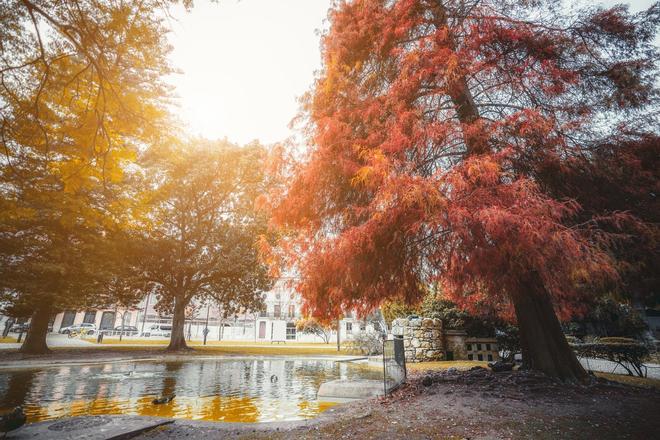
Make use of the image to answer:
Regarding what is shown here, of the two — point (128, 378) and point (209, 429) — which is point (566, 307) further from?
point (128, 378)

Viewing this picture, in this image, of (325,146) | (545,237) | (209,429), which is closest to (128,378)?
(209,429)

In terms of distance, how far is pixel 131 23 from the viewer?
200 inches

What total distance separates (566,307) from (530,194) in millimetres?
6524

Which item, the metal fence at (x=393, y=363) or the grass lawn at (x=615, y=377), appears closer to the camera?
the metal fence at (x=393, y=363)

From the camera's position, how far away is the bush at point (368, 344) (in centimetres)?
1914

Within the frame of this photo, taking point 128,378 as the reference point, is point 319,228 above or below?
above

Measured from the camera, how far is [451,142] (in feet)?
19.7

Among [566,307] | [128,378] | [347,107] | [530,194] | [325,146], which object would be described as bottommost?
[128,378]

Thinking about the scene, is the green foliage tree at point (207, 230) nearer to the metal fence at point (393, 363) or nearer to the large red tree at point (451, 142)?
the large red tree at point (451, 142)

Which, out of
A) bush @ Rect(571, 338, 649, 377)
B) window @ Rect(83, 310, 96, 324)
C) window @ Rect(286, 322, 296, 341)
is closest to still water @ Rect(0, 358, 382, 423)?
bush @ Rect(571, 338, 649, 377)

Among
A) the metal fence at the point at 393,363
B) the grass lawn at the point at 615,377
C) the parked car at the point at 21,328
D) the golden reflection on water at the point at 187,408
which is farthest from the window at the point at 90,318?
the metal fence at the point at 393,363

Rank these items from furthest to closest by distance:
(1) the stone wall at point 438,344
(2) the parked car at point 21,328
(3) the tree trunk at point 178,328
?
1. (2) the parked car at point 21,328
2. (3) the tree trunk at point 178,328
3. (1) the stone wall at point 438,344

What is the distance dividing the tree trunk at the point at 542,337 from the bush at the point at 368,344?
13.3m

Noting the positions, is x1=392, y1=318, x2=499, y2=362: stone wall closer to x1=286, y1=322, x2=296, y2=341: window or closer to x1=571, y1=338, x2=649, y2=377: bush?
x1=571, y1=338, x2=649, y2=377: bush
